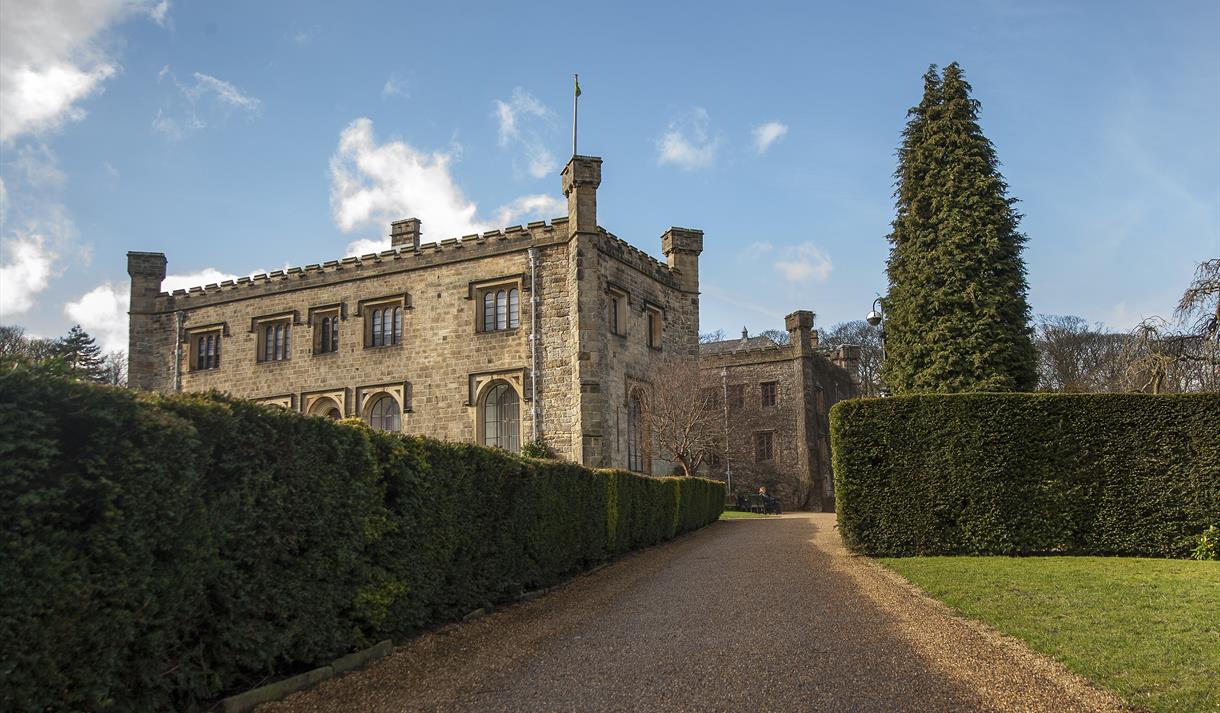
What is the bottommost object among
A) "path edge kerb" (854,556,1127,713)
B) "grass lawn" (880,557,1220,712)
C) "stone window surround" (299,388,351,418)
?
"path edge kerb" (854,556,1127,713)

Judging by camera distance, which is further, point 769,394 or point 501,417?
point 769,394

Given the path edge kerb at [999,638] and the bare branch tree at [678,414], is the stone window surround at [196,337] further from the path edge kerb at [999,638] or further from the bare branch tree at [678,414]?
Result: the path edge kerb at [999,638]

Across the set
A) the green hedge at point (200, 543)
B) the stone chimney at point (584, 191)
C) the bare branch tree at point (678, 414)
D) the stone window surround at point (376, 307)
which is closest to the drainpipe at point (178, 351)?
the stone window surround at point (376, 307)

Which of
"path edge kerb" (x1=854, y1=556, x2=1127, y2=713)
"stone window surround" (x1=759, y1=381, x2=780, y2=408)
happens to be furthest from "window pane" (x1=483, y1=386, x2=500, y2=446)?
"stone window surround" (x1=759, y1=381, x2=780, y2=408)

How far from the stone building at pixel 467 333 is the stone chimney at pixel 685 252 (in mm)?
52

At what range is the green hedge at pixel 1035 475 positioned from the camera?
548 inches

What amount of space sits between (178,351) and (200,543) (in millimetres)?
29507

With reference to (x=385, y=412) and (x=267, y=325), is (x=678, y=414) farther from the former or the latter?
(x=267, y=325)

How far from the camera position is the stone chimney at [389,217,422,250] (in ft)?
99.7

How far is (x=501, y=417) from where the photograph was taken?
25.9 metres

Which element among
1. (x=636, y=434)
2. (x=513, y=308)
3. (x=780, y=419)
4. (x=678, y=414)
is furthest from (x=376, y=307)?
(x=780, y=419)

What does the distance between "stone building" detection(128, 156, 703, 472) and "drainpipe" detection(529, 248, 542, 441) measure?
0.04 meters

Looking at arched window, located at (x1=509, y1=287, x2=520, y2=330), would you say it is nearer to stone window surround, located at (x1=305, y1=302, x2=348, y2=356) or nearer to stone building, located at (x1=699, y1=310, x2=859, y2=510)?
stone window surround, located at (x1=305, y1=302, x2=348, y2=356)

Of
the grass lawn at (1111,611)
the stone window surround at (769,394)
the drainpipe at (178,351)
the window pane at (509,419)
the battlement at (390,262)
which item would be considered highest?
the battlement at (390,262)
